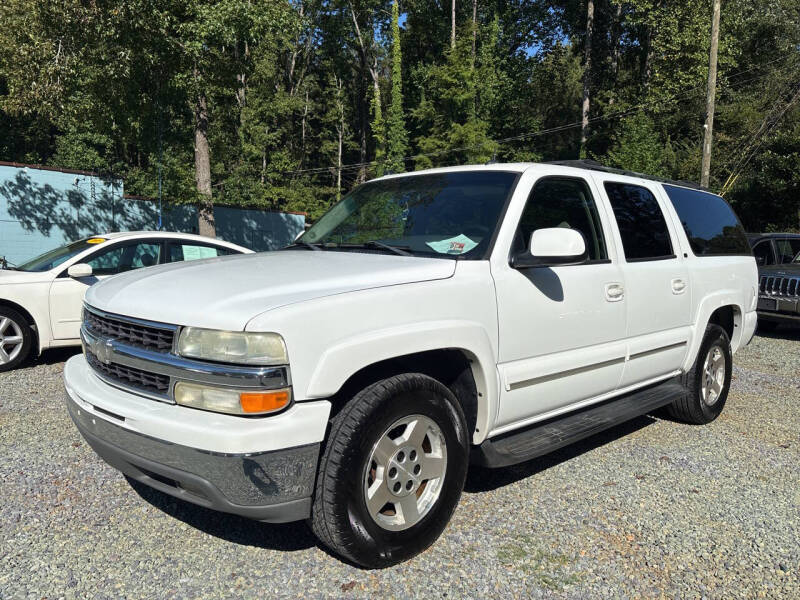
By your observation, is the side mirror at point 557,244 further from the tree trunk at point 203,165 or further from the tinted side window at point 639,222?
the tree trunk at point 203,165

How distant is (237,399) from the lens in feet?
7.68

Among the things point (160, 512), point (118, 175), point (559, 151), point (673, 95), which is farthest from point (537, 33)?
point (160, 512)

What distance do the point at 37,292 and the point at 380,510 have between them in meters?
5.56

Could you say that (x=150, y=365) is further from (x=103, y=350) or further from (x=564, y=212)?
(x=564, y=212)

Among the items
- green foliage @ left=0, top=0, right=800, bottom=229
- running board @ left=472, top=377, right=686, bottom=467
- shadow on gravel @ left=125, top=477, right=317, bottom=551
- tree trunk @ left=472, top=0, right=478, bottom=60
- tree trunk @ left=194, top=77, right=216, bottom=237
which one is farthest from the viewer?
tree trunk @ left=472, top=0, right=478, bottom=60

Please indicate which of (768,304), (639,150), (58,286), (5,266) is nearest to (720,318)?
(768,304)

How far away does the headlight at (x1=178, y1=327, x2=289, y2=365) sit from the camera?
2328mm

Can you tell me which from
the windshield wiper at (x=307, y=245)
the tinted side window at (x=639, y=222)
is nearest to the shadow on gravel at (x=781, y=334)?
the tinted side window at (x=639, y=222)

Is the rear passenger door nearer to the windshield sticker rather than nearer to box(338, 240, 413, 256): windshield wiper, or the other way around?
the windshield sticker

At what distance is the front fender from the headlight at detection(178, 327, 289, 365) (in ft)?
0.58

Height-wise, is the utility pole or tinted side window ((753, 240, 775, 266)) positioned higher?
the utility pole

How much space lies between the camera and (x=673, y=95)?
1228 inches

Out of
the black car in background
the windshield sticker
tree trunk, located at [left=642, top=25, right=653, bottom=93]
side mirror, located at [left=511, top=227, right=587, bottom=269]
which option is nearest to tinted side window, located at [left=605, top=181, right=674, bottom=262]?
side mirror, located at [left=511, top=227, right=587, bottom=269]

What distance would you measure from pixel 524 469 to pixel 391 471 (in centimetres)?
163
